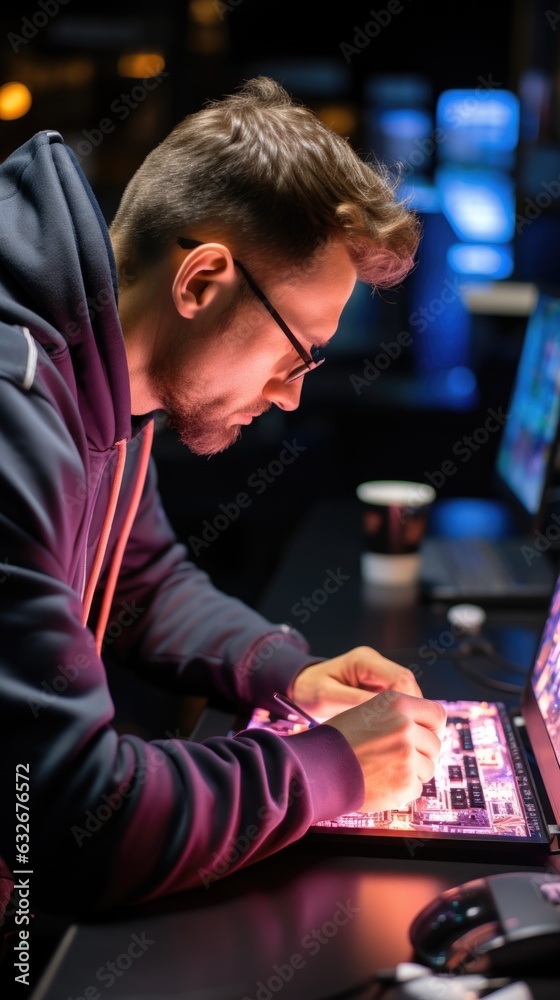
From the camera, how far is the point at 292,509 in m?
3.25

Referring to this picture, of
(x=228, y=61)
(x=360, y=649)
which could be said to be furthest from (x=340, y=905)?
(x=228, y=61)

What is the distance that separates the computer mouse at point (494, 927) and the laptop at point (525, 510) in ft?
3.13

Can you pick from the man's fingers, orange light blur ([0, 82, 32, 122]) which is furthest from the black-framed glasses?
orange light blur ([0, 82, 32, 122])

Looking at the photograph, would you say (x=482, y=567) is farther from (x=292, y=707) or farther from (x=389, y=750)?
(x=389, y=750)

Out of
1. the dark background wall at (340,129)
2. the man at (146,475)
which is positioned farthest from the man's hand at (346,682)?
the dark background wall at (340,129)

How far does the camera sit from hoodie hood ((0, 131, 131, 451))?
3.04 feet

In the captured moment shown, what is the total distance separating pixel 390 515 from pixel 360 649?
516mm

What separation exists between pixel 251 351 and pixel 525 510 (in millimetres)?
865

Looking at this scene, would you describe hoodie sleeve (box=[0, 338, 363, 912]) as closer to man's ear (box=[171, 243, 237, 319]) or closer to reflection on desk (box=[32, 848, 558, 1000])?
reflection on desk (box=[32, 848, 558, 1000])

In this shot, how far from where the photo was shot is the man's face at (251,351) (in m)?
1.09

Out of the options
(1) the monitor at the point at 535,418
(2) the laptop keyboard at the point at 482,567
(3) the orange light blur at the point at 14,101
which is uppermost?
(3) the orange light blur at the point at 14,101

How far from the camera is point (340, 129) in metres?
5.98

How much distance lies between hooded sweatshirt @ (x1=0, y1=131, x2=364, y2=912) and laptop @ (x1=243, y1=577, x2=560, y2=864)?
0.06m

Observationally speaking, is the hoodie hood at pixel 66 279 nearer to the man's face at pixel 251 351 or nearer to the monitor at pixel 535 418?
the man's face at pixel 251 351
